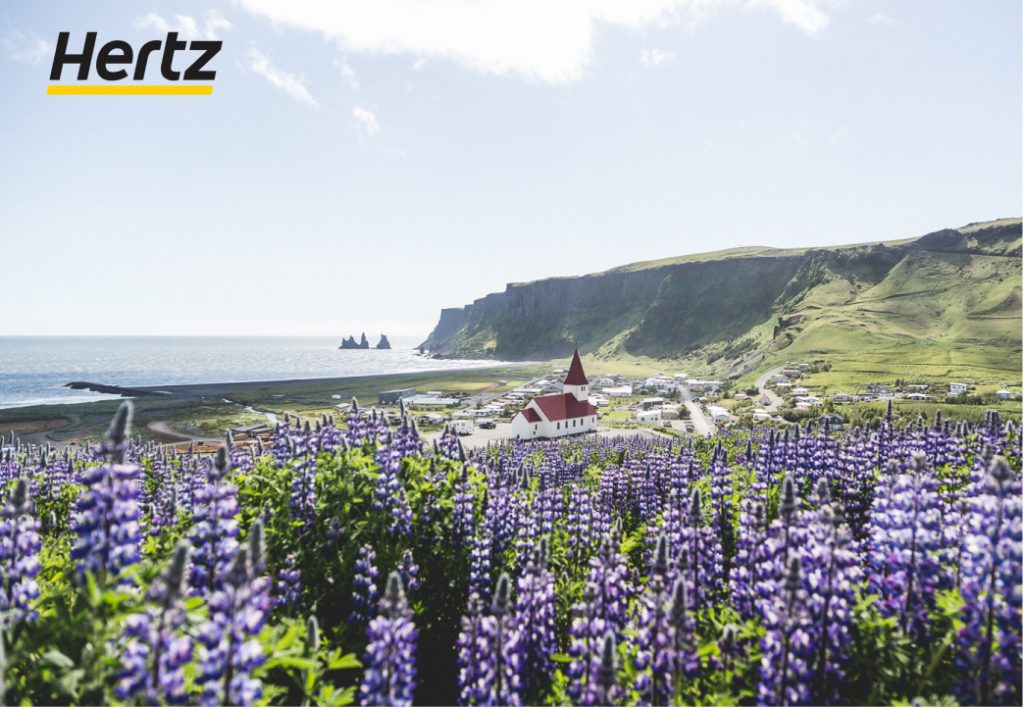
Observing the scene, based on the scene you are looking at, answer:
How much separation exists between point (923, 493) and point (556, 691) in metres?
4.29

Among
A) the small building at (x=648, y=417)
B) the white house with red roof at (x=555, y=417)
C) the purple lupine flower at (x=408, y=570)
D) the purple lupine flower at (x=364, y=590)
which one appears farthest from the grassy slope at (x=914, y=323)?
the purple lupine flower at (x=364, y=590)

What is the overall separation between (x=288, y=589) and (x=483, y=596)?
2.70 m

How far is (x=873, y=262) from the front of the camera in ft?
616

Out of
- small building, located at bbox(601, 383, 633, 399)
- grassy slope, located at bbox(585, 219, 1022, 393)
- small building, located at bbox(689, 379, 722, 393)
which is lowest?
small building, located at bbox(601, 383, 633, 399)

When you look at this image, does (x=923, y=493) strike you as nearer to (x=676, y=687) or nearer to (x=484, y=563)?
(x=676, y=687)

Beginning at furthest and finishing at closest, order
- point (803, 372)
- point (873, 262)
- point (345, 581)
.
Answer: point (873, 262) → point (803, 372) → point (345, 581)

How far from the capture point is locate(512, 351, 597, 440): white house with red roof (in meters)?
59.1

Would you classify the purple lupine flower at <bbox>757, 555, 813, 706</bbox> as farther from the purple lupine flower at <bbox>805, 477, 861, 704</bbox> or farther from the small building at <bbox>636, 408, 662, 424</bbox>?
the small building at <bbox>636, 408, 662, 424</bbox>

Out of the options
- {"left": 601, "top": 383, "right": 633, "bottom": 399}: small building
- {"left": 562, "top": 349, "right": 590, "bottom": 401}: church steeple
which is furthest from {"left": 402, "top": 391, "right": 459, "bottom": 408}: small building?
{"left": 601, "top": 383, "right": 633, "bottom": 399}: small building

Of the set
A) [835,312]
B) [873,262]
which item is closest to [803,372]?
[835,312]

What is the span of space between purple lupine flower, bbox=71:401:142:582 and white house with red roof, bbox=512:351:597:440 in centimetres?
5326

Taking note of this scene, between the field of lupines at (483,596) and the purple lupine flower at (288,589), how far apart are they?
0.14 feet

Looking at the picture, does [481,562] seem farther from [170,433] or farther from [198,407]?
[198,407]

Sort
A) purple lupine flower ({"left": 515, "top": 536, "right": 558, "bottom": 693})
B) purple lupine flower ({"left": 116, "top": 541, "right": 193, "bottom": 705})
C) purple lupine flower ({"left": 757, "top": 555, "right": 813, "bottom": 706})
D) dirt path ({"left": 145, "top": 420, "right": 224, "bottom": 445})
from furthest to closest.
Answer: dirt path ({"left": 145, "top": 420, "right": 224, "bottom": 445}) < purple lupine flower ({"left": 515, "top": 536, "right": 558, "bottom": 693}) < purple lupine flower ({"left": 757, "top": 555, "right": 813, "bottom": 706}) < purple lupine flower ({"left": 116, "top": 541, "right": 193, "bottom": 705})
